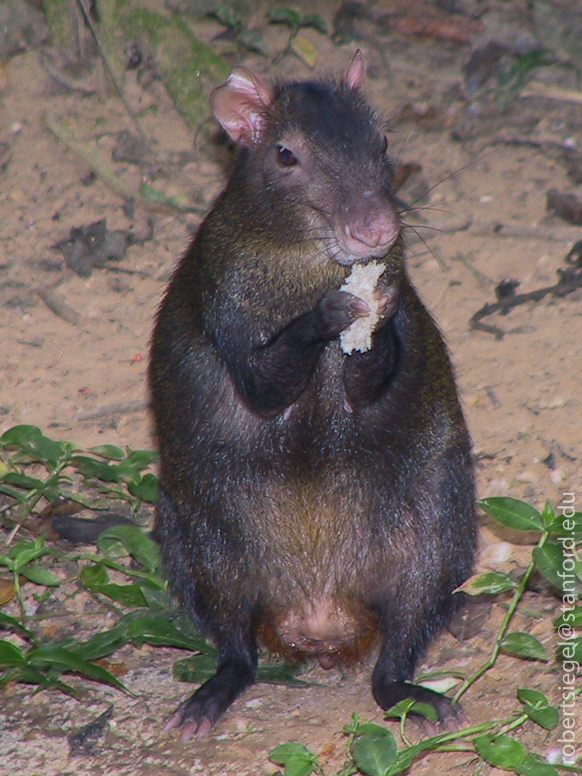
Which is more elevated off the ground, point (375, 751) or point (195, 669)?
point (375, 751)

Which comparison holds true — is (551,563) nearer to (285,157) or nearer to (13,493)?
(285,157)

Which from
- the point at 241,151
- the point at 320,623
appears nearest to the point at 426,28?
the point at 241,151

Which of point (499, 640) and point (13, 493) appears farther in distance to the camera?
point (13, 493)

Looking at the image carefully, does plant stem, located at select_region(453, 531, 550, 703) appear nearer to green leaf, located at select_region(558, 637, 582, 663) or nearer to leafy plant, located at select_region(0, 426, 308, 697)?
green leaf, located at select_region(558, 637, 582, 663)

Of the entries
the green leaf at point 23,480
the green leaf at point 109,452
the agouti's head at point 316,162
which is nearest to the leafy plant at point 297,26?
the green leaf at point 109,452

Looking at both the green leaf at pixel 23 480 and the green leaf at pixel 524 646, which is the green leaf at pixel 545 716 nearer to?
the green leaf at pixel 524 646

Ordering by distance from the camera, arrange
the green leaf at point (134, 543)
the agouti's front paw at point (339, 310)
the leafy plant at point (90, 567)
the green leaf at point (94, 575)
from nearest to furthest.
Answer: the agouti's front paw at point (339, 310) < the leafy plant at point (90, 567) < the green leaf at point (94, 575) < the green leaf at point (134, 543)

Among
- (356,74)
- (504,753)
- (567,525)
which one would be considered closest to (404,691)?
(504,753)
